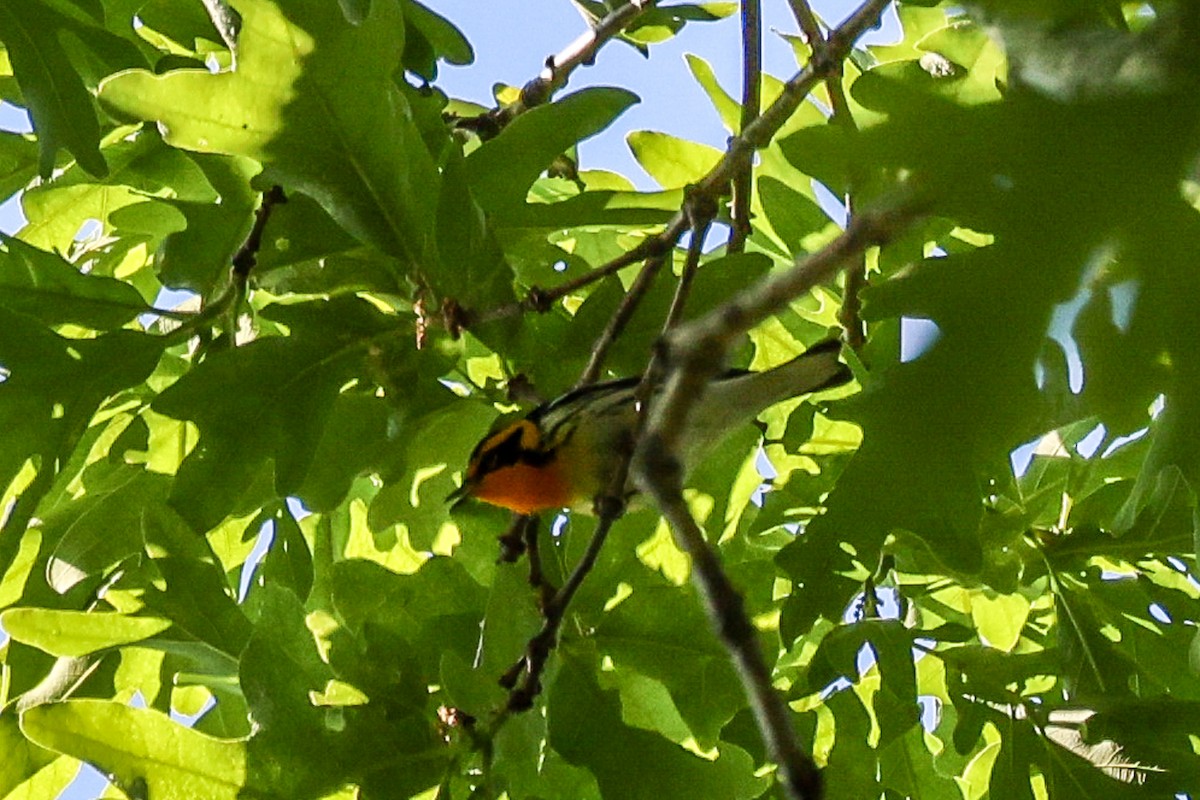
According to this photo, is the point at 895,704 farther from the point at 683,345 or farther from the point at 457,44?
the point at 683,345

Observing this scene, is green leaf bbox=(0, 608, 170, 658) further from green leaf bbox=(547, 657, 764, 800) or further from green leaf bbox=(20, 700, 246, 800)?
green leaf bbox=(547, 657, 764, 800)

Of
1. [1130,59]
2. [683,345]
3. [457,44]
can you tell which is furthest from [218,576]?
[1130,59]

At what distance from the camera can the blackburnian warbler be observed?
235 cm

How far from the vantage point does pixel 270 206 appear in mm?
2244

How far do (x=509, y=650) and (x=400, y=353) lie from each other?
1.78 feet

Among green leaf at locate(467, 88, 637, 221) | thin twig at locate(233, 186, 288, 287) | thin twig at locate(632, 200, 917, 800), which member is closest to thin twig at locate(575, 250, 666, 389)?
green leaf at locate(467, 88, 637, 221)

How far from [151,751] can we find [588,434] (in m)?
1.05

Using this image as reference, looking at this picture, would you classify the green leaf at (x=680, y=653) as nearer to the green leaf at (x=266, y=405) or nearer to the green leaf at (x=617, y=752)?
the green leaf at (x=617, y=752)

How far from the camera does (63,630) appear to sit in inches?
79.8

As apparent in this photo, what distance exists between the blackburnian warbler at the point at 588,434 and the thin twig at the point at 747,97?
9.2 inches

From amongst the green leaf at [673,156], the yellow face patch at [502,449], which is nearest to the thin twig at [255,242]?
the yellow face patch at [502,449]

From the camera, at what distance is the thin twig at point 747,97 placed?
242cm

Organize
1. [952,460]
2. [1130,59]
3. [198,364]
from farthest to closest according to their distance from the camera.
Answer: [198,364] < [952,460] < [1130,59]

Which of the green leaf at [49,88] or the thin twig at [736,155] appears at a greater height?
the green leaf at [49,88]
